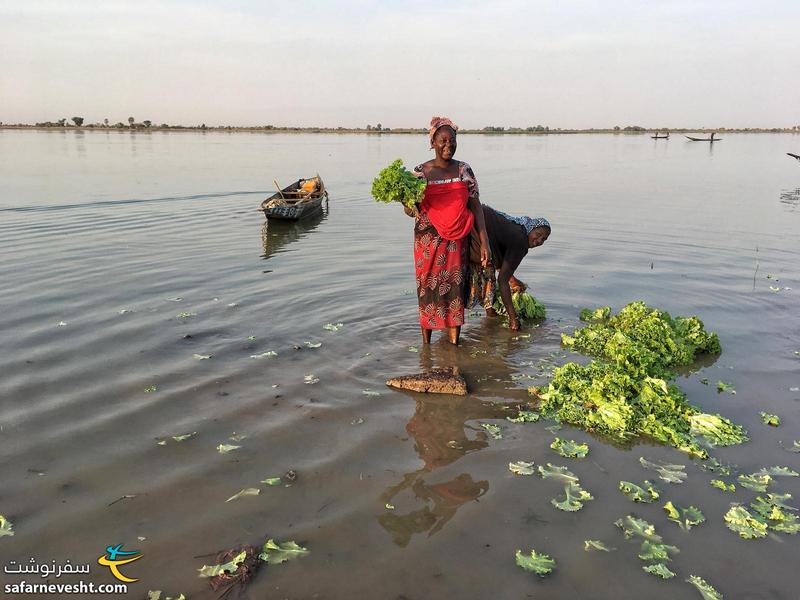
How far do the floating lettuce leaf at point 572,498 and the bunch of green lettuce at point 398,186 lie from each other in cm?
288

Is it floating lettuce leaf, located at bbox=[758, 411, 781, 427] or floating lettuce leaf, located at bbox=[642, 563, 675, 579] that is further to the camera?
floating lettuce leaf, located at bbox=[758, 411, 781, 427]

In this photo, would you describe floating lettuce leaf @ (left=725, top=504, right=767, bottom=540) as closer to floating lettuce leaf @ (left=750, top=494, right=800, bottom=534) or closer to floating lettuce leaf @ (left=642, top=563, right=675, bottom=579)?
floating lettuce leaf @ (left=750, top=494, right=800, bottom=534)

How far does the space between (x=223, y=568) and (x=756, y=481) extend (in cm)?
336

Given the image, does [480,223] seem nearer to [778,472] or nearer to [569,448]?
[569,448]

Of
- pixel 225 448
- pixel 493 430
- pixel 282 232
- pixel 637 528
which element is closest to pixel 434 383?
pixel 493 430

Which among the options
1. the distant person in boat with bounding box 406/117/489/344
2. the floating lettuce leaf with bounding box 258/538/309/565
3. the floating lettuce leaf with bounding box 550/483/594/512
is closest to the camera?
the floating lettuce leaf with bounding box 258/538/309/565

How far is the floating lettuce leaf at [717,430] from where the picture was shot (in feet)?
14.0

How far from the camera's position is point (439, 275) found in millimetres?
5934

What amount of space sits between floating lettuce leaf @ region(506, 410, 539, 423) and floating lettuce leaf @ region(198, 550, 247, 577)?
2421mm

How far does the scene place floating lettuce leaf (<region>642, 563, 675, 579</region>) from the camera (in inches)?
117

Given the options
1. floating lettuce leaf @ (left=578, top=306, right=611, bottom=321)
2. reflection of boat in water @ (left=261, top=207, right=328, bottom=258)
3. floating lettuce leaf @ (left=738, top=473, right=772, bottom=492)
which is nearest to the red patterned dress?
floating lettuce leaf @ (left=578, top=306, right=611, bottom=321)

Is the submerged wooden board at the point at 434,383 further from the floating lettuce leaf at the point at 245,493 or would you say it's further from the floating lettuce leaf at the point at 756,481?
the floating lettuce leaf at the point at 756,481

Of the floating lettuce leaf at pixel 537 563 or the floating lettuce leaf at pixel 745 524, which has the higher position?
the floating lettuce leaf at pixel 745 524

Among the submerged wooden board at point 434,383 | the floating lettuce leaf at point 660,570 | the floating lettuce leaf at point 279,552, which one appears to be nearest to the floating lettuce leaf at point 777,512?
the floating lettuce leaf at point 660,570
